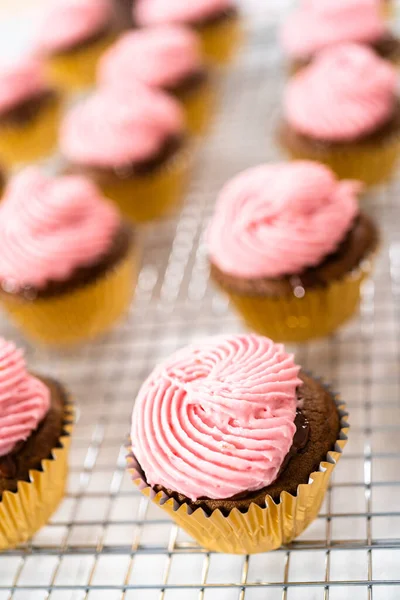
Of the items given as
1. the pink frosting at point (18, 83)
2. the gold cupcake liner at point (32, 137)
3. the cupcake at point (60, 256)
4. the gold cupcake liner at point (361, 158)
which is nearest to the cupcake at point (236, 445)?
the cupcake at point (60, 256)

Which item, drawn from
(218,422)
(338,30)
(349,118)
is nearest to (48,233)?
(218,422)

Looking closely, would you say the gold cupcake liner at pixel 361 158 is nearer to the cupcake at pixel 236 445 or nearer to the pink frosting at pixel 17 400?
the cupcake at pixel 236 445

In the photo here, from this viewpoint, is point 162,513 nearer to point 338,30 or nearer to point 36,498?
point 36,498

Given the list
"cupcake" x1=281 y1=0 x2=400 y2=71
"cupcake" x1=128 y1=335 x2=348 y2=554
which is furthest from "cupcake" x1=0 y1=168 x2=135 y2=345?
"cupcake" x1=281 y1=0 x2=400 y2=71

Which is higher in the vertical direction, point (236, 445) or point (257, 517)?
point (236, 445)

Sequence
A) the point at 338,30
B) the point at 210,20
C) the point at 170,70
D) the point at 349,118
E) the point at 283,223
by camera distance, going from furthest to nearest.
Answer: the point at 210,20
the point at 170,70
the point at 338,30
the point at 349,118
the point at 283,223

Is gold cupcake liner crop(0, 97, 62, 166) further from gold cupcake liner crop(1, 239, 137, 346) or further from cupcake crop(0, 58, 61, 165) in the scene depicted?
gold cupcake liner crop(1, 239, 137, 346)
